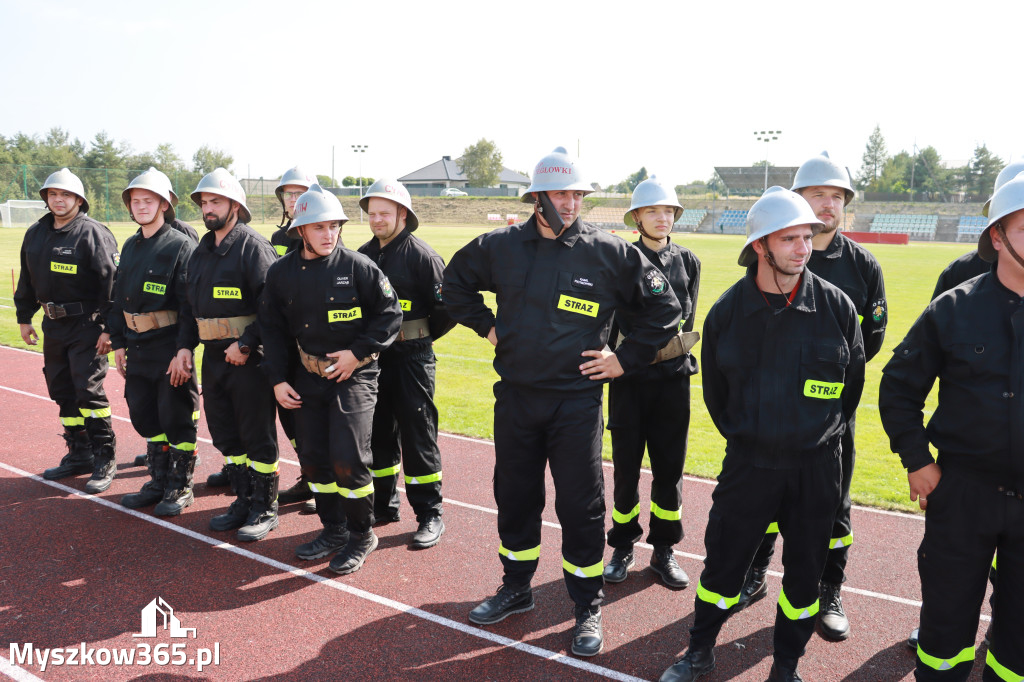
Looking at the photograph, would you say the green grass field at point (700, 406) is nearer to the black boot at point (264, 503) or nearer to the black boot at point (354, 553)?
the black boot at point (264, 503)

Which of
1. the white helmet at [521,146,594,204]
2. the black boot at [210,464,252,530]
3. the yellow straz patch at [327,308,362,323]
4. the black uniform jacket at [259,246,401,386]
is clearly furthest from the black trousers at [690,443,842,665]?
the black boot at [210,464,252,530]

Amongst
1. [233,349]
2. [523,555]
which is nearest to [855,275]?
[523,555]

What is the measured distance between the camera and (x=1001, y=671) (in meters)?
3.14

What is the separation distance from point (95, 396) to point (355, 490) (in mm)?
3015

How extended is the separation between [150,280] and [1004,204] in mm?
5625

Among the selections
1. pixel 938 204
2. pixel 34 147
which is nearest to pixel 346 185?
pixel 34 147

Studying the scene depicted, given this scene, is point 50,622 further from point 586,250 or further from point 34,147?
point 34,147

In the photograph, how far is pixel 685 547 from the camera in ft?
17.3

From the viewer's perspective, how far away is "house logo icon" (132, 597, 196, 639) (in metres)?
4.12

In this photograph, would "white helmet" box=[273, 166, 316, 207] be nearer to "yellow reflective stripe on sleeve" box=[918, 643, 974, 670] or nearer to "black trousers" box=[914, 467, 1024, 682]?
"black trousers" box=[914, 467, 1024, 682]

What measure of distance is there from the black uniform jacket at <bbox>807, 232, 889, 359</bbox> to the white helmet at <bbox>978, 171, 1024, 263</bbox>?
3.05 feet

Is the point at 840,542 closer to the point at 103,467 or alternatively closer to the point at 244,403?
the point at 244,403

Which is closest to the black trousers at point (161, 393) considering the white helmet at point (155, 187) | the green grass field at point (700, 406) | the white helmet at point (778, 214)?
the white helmet at point (155, 187)

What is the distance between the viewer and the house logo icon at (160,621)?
4.12 metres
